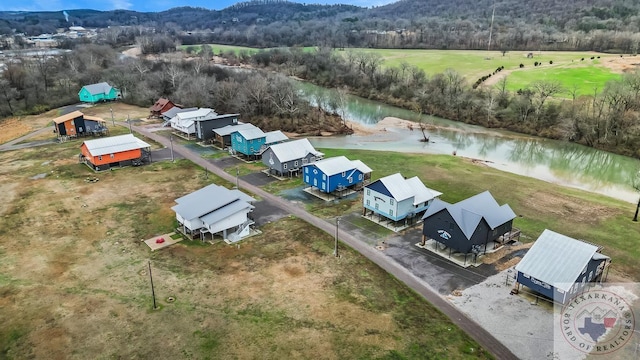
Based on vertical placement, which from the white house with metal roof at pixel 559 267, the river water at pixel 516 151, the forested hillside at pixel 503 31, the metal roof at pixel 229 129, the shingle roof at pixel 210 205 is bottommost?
the river water at pixel 516 151

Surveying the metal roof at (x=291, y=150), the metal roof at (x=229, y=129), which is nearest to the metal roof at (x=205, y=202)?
the metal roof at (x=291, y=150)

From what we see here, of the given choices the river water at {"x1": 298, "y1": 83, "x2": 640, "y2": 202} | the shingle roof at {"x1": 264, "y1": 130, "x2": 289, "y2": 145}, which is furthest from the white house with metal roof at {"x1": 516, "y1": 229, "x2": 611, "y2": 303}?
the shingle roof at {"x1": 264, "y1": 130, "x2": 289, "y2": 145}

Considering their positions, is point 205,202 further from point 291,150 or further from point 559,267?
point 559,267

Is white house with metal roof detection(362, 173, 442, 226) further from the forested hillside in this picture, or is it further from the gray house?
the forested hillside

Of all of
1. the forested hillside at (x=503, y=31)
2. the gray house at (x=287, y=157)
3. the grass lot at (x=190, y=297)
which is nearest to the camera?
the grass lot at (x=190, y=297)

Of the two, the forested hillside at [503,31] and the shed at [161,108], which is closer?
the shed at [161,108]

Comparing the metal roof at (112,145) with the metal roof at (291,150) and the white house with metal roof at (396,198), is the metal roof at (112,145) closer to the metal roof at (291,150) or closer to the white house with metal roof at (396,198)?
the metal roof at (291,150)

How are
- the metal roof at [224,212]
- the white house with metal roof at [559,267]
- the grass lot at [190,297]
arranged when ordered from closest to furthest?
the grass lot at [190,297] → the white house with metal roof at [559,267] → the metal roof at [224,212]

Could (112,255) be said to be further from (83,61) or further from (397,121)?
(83,61)

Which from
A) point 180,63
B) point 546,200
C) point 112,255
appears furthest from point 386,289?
point 180,63
